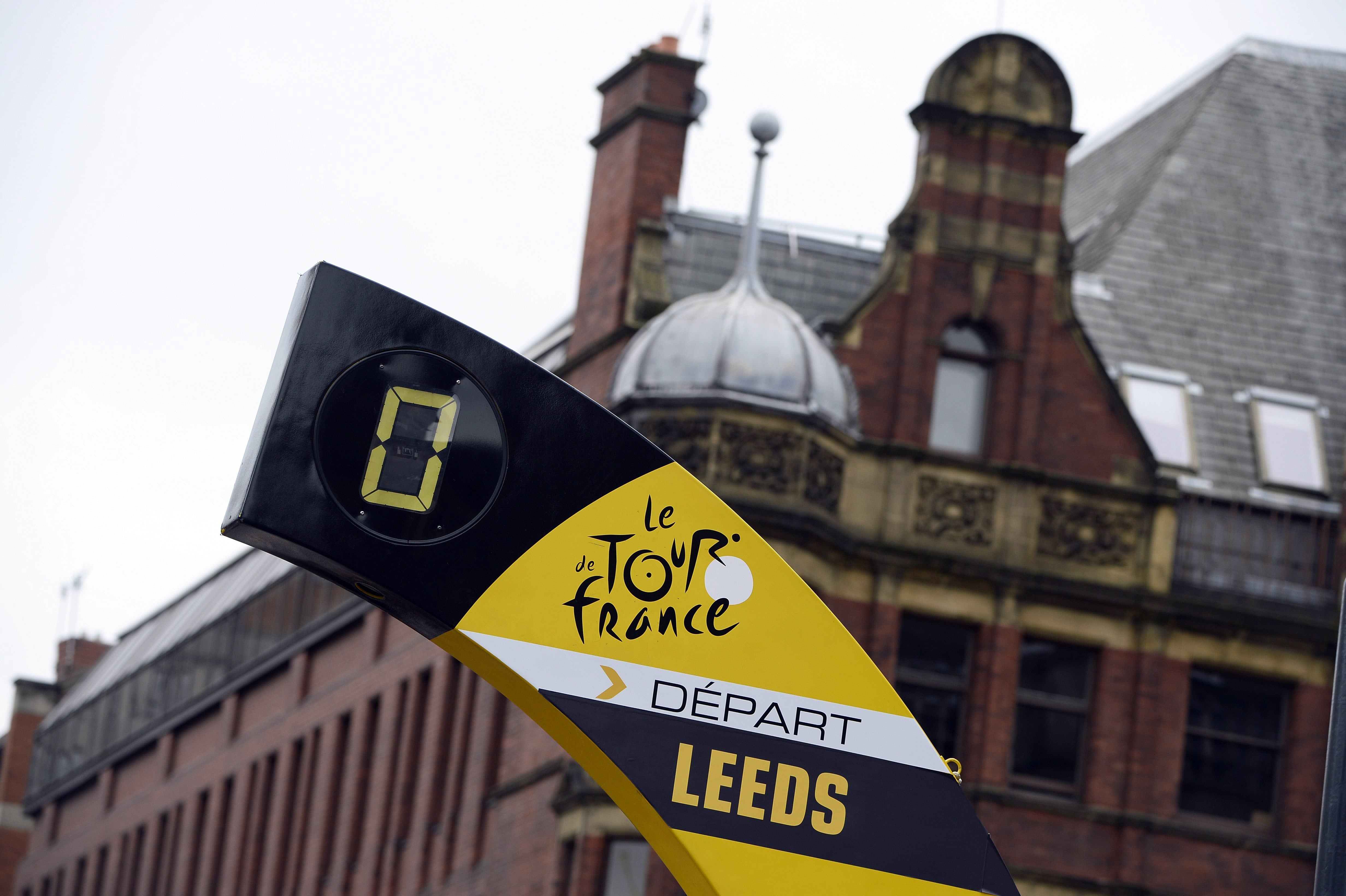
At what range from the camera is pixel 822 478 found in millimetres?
27219

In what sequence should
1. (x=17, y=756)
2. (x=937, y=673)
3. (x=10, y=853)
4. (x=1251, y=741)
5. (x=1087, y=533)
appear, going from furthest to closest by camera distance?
(x=17, y=756), (x=10, y=853), (x=1251, y=741), (x=1087, y=533), (x=937, y=673)

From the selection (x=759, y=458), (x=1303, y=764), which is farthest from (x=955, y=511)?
(x=1303, y=764)

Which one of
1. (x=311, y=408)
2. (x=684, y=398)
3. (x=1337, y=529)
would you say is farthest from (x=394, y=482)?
(x=1337, y=529)

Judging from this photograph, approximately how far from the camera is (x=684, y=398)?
26.7 m

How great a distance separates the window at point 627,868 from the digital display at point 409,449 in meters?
17.6

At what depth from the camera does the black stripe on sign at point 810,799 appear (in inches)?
371

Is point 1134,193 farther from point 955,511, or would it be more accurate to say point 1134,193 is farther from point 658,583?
point 658,583

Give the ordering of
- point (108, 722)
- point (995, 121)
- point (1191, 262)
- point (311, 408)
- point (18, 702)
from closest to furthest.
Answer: point (311, 408) < point (995, 121) < point (1191, 262) < point (108, 722) < point (18, 702)

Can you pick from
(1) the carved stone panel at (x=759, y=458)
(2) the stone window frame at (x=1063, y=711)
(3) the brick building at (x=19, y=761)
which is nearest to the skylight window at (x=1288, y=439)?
(2) the stone window frame at (x=1063, y=711)

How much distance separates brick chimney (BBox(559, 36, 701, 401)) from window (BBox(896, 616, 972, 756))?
196 inches

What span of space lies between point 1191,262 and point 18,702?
3886 centimetres

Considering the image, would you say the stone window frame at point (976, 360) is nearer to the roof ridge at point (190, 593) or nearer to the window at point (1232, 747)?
the window at point (1232, 747)

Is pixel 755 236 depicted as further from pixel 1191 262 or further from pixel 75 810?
pixel 75 810

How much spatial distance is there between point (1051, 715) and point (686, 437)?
18.6 ft
